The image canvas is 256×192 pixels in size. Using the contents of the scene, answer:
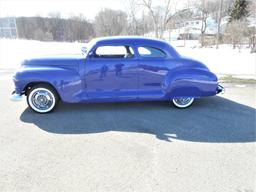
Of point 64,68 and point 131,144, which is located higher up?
point 64,68

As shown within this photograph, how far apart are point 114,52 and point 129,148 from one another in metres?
2.48

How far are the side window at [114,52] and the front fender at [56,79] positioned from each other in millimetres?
656

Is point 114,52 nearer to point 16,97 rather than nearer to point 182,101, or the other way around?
point 182,101

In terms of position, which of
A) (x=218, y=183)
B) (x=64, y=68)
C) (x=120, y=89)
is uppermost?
(x=64, y=68)

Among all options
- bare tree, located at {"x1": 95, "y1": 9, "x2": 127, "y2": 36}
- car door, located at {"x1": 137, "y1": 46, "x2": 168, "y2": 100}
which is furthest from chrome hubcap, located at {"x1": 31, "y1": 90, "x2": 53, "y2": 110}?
bare tree, located at {"x1": 95, "y1": 9, "x2": 127, "y2": 36}

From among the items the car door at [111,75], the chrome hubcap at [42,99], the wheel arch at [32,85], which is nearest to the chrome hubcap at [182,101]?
the car door at [111,75]

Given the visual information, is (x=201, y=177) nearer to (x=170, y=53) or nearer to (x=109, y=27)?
(x=170, y=53)

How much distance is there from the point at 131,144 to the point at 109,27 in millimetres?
40612

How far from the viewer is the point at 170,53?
498 centimetres

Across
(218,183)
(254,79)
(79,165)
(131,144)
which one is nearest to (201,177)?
(218,183)

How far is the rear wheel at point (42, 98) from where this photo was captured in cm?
482

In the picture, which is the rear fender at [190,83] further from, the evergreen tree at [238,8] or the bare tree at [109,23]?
the bare tree at [109,23]

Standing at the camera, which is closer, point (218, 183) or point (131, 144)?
point (218, 183)

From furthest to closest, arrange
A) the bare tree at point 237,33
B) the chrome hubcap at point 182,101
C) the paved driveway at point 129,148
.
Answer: the bare tree at point 237,33, the chrome hubcap at point 182,101, the paved driveway at point 129,148
